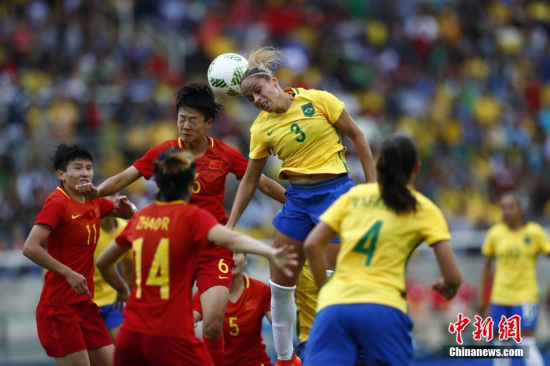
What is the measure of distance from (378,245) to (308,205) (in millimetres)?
2034

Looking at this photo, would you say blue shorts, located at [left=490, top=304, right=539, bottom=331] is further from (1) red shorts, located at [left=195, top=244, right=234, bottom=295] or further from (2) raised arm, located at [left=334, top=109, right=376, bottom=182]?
(1) red shorts, located at [left=195, top=244, right=234, bottom=295]

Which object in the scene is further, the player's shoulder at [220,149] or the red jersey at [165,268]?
the player's shoulder at [220,149]

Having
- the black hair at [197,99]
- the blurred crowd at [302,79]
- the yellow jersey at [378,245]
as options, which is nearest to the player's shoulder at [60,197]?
the black hair at [197,99]

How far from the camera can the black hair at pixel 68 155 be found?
8594mm

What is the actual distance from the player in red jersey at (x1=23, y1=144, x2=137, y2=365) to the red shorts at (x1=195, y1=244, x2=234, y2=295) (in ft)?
2.99

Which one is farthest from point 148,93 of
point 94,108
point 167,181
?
point 167,181

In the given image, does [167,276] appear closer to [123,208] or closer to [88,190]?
[88,190]

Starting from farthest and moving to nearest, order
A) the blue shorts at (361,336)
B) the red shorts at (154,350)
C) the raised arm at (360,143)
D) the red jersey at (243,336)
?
the red jersey at (243,336), the raised arm at (360,143), the red shorts at (154,350), the blue shorts at (361,336)

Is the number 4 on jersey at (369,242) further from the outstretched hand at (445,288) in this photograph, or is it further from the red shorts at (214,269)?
the red shorts at (214,269)

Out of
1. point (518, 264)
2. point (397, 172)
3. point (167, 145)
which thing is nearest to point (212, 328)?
point (167, 145)

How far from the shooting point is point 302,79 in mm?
21719

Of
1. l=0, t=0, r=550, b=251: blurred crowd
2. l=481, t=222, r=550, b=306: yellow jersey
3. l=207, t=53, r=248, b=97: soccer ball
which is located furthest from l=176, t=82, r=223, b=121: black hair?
l=0, t=0, r=550, b=251: blurred crowd

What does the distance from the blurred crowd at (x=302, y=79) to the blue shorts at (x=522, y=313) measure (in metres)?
5.48

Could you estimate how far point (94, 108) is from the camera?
62.3 ft
